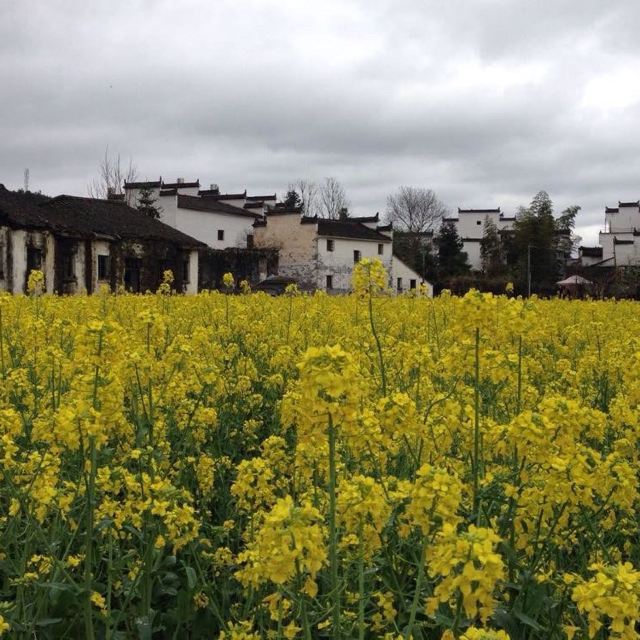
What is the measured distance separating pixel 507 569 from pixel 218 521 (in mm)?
1989

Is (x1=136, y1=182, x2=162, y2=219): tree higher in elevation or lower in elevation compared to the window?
higher

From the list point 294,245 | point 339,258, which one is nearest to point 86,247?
point 294,245

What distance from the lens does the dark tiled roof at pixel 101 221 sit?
30.4m

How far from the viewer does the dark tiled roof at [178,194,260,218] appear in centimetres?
5362

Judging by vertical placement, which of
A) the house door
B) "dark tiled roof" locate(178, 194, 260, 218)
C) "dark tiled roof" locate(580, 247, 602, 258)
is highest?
"dark tiled roof" locate(178, 194, 260, 218)

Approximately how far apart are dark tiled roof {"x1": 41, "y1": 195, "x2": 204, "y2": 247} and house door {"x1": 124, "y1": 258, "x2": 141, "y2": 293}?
1.08m

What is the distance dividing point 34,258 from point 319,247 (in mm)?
25540

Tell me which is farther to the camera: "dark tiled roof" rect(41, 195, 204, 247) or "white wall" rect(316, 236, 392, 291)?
"white wall" rect(316, 236, 392, 291)

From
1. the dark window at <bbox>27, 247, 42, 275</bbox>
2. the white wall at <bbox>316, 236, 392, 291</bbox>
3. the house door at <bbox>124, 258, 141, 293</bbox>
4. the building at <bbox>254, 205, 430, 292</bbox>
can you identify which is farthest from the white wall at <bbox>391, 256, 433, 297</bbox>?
the dark window at <bbox>27, 247, 42, 275</bbox>

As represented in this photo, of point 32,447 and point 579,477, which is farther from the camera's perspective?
point 32,447

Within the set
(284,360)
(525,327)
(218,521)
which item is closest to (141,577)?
(218,521)

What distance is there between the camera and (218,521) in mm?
4305

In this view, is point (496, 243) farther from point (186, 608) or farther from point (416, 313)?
point (186, 608)

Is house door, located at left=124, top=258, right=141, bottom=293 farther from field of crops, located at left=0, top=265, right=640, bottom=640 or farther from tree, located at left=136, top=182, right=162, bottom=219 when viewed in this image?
field of crops, located at left=0, top=265, right=640, bottom=640
